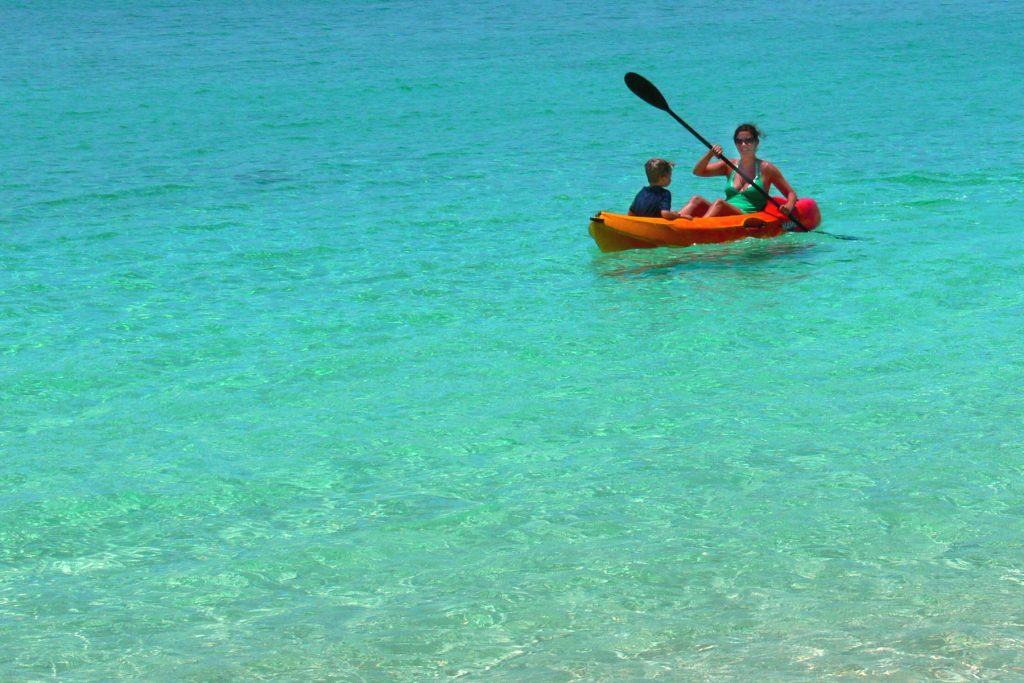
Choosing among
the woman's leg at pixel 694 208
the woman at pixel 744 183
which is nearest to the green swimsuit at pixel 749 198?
the woman at pixel 744 183

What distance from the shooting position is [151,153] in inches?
653

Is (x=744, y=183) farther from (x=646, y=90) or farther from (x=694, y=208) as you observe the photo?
(x=646, y=90)

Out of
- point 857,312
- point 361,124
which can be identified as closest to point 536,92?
point 361,124

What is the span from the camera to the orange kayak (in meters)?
9.86

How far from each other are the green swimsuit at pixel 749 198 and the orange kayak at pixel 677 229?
68mm

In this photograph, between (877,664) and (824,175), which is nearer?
(877,664)

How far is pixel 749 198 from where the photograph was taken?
10.4 metres

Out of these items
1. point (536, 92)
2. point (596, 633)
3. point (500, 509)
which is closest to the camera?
point (596, 633)

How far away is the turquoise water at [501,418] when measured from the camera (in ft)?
14.7

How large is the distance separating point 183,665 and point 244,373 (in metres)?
3.51

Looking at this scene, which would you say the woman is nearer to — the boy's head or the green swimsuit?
the green swimsuit

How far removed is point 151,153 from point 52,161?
1215 millimetres

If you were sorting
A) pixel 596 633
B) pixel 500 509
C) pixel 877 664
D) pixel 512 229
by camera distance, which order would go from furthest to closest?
pixel 512 229 < pixel 500 509 < pixel 596 633 < pixel 877 664

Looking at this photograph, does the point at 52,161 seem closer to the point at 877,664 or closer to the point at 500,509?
the point at 500,509
